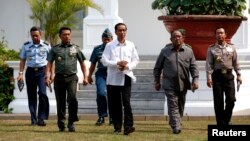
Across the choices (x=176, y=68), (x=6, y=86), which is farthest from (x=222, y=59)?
(x=6, y=86)

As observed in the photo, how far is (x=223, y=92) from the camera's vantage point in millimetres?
13117

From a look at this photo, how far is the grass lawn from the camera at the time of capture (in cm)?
1186

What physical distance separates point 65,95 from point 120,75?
3.78 feet

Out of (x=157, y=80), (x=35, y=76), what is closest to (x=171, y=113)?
(x=157, y=80)

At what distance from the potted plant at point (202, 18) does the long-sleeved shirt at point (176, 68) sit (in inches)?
112

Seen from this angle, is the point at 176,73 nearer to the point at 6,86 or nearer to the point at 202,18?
the point at 202,18

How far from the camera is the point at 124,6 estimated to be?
74.7 feet

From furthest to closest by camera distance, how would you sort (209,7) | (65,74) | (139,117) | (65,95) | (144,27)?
(144,27) → (209,7) → (139,117) → (65,95) → (65,74)

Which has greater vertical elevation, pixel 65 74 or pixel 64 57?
pixel 64 57

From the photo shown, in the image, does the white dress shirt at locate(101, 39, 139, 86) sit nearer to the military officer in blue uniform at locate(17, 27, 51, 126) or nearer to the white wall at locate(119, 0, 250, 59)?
the military officer in blue uniform at locate(17, 27, 51, 126)

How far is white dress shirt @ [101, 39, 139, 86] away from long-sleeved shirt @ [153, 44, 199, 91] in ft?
1.51

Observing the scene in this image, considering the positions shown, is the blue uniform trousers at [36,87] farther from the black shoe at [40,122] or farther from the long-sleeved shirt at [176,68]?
the long-sleeved shirt at [176,68]

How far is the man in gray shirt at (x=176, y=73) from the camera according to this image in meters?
12.5

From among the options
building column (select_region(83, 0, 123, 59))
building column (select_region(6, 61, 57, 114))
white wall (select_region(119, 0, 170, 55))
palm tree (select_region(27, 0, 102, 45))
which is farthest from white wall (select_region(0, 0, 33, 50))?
building column (select_region(6, 61, 57, 114))
